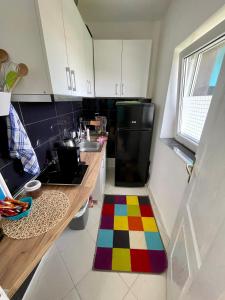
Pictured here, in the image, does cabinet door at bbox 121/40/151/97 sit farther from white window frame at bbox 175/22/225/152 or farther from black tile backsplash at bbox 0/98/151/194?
black tile backsplash at bbox 0/98/151/194

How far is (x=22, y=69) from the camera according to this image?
2.47 feet

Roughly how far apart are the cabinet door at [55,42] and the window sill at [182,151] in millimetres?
1168

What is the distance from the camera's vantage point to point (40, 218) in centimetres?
76

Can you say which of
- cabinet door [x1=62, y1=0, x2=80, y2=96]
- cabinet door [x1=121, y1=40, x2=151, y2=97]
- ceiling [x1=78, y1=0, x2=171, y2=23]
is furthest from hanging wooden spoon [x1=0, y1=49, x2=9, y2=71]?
cabinet door [x1=121, y1=40, x2=151, y2=97]

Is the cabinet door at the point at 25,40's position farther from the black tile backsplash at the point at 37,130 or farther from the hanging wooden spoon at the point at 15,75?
the black tile backsplash at the point at 37,130

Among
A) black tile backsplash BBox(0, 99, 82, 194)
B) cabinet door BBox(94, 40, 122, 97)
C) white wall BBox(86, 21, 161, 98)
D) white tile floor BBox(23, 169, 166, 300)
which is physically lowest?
white tile floor BBox(23, 169, 166, 300)

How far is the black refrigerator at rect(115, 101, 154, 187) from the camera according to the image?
6.46ft

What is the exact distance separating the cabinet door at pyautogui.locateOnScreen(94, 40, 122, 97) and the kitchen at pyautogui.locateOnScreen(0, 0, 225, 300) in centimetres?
1

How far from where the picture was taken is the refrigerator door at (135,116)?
1.95m

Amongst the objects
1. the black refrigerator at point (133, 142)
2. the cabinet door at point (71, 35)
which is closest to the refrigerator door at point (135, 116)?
the black refrigerator at point (133, 142)

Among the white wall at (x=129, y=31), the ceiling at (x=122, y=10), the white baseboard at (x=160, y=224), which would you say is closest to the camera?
the white baseboard at (x=160, y=224)

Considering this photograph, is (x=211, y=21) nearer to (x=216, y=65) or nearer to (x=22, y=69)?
(x=216, y=65)

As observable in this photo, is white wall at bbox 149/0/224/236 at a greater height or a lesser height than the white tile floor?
greater

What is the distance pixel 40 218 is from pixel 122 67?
219 centimetres
